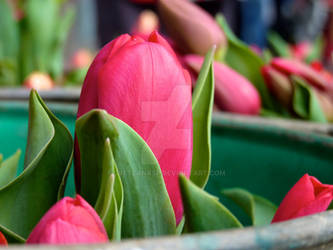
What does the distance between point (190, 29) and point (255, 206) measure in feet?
1.18

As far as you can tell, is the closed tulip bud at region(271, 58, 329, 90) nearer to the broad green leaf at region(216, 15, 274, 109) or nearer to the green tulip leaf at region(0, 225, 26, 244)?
the broad green leaf at region(216, 15, 274, 109)

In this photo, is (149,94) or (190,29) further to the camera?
(190,29)

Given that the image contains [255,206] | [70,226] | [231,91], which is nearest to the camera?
[70,226]

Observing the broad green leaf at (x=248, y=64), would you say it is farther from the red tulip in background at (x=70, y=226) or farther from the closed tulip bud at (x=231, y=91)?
the red tulip in background at (x=70, y=226)

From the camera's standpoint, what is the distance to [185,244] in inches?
5.1

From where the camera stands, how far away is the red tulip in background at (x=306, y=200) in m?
0.18

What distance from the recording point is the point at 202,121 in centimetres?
22

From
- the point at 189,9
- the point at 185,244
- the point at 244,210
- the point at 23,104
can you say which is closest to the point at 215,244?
the point at 185,244

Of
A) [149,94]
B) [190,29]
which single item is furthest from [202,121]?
[190,29]

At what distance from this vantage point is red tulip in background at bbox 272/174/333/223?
179 mm

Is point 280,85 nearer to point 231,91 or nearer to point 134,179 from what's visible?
point 231,91

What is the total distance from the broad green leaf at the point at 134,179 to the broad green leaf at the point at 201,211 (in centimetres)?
2

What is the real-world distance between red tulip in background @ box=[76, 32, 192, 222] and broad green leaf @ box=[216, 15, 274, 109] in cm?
39

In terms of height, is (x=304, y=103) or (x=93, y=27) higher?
(x=304, y=103)
